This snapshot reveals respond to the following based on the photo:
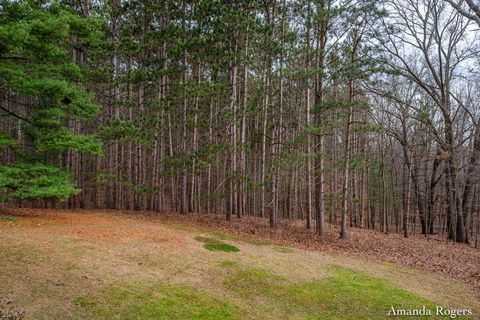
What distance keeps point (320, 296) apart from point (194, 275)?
101 inches

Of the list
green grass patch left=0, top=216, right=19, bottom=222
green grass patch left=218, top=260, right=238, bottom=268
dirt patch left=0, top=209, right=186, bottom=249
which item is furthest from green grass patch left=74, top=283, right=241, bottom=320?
green grass patch left=0, top=216, right=19, bottom=222

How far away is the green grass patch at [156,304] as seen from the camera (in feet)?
14.7

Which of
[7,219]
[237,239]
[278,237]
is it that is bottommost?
[278,237]

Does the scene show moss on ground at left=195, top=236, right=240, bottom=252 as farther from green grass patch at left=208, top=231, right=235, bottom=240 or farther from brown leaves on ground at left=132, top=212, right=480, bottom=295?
brown leaves on ground at left=132, top=212, right=480, bottom=295

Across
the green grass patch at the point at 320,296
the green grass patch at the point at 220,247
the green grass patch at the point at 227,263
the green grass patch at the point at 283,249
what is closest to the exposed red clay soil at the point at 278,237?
the green grass patch at the point at 220,247

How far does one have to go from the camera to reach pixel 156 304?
4867 millimetres

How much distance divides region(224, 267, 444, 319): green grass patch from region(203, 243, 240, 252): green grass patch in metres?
1.47

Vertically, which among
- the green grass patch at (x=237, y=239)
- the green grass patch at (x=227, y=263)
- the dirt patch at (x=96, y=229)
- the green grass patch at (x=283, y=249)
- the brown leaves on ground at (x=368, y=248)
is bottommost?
the brown leaves on ground at (x=368, y=248)

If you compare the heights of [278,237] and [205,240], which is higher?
[205,240]

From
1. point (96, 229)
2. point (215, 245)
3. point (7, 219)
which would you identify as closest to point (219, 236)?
point (215, 245)

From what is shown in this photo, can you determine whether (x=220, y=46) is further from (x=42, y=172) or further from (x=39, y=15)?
(x=42, y=172)

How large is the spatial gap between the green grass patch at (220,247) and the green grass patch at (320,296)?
147cm

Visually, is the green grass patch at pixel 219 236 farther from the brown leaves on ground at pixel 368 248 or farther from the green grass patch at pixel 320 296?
the green grass patch at pixel 320 296

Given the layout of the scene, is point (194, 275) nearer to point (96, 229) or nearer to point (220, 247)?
point (220, 247)
